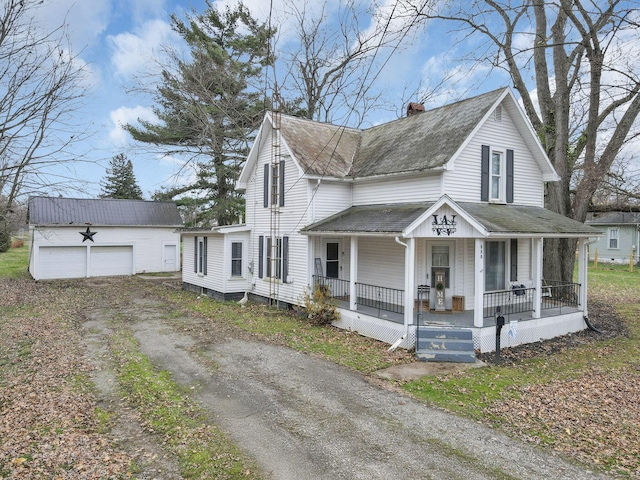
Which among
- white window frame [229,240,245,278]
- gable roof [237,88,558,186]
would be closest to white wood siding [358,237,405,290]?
gable roof [237,88,558,186]

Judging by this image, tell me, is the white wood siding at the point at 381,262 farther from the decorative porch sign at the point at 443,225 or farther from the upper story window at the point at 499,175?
the upper story window at the point at 499,175

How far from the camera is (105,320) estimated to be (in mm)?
14164

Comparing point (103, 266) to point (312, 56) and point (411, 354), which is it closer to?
point (312, 56)

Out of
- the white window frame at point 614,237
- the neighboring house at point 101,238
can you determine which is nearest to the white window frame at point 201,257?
the neighboring house at point 101,238

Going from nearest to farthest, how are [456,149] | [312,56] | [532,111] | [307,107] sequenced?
[456,149]
[532,111]
[312,56]
[307,107]

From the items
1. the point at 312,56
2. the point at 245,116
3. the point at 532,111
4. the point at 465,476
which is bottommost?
the point at 465,476

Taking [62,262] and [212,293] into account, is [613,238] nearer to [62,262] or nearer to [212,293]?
[212,293]

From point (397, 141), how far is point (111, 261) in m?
20.9

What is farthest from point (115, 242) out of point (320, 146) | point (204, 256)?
point (320, 146)

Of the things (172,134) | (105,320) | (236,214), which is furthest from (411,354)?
(172,134)

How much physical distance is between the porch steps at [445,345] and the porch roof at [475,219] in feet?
8.80

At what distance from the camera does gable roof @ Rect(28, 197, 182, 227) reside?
2516 centimetres

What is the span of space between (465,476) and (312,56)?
25665mm

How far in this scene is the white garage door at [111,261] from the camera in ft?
86.7
